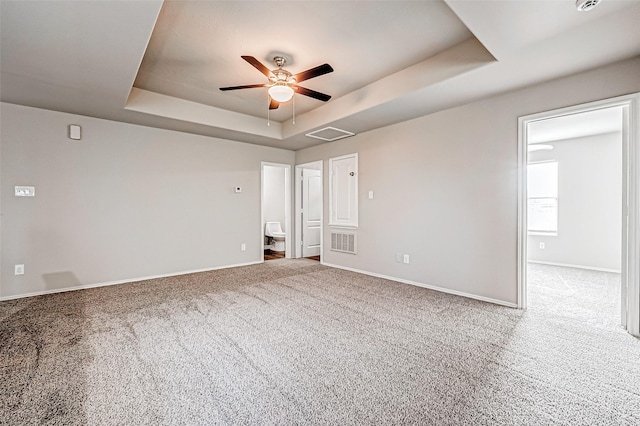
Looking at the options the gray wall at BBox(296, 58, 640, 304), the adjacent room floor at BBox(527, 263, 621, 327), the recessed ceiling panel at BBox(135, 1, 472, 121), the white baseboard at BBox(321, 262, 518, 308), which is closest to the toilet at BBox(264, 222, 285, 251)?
the white baseboard at BBox(321, 262, 518, 308)

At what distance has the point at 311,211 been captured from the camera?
21.9 feet

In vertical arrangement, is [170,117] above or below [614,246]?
above

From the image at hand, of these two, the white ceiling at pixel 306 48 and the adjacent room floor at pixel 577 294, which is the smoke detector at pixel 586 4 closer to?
the white ceiling at pixel 306 48

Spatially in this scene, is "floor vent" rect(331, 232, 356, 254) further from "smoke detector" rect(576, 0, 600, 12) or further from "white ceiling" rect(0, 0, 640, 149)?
"smoke detector" rect(576, 0, 600, 12)

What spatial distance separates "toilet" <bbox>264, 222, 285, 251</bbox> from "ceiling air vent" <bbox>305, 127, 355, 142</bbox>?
298 centimetres

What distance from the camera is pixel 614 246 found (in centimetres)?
498

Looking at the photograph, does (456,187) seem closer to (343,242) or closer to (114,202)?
(343,242)

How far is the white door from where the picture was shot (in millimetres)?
6535

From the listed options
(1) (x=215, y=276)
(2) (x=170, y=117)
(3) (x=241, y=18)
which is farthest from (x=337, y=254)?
(3) (x=241, y=18)

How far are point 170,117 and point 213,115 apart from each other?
0.66 metres

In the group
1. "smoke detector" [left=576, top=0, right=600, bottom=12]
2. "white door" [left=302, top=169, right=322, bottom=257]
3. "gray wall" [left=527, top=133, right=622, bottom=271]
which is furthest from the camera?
"white door" [left=302, top=169, right=322, bottom=257]

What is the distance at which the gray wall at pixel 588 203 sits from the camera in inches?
196

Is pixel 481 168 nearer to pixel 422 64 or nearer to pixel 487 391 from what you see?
pixel 422 64

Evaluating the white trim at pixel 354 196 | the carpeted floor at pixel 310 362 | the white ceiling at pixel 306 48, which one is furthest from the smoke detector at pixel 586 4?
the white trim at pixel 354 196
